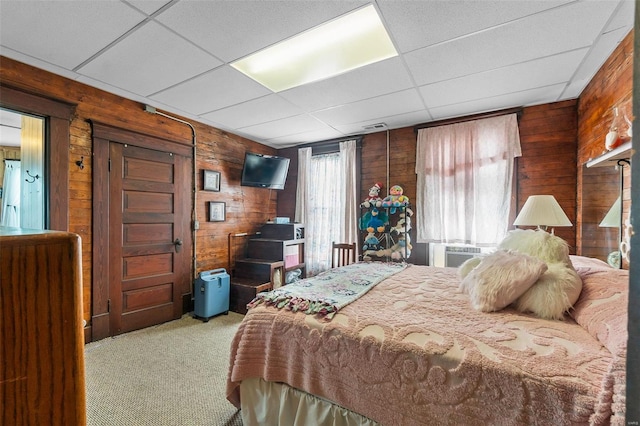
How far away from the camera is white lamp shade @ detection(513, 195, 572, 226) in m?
2.39

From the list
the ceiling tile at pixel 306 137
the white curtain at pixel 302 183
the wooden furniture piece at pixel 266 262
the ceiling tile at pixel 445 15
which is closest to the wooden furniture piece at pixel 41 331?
the ceiling tile at pixel 445 15

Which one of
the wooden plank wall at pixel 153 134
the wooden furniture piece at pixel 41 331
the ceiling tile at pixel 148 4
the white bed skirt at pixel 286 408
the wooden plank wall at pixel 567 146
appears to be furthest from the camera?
the wooden plank wall at pixel 153 134

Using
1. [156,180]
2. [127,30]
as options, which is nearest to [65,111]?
[156,180]

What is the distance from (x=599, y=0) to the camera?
5.31 feet

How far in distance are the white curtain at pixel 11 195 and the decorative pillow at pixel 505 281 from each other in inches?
208

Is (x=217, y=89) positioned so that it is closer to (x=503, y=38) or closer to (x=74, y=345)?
(x=503, y=38)

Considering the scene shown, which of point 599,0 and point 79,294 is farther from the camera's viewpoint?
point 599,0

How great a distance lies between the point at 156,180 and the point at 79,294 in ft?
10.9

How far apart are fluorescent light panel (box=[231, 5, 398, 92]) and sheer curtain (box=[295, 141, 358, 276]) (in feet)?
6.24

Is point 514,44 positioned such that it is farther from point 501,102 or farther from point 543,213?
point 543,213

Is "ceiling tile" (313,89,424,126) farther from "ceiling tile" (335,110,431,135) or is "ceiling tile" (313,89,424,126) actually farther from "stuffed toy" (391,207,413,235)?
"stuffed toy" (391,207,413,235)

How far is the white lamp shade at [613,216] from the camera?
1.96 m

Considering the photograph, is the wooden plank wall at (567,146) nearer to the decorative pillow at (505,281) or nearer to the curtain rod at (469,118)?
the curtain rod at (469,118)

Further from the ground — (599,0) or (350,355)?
(599,0)
